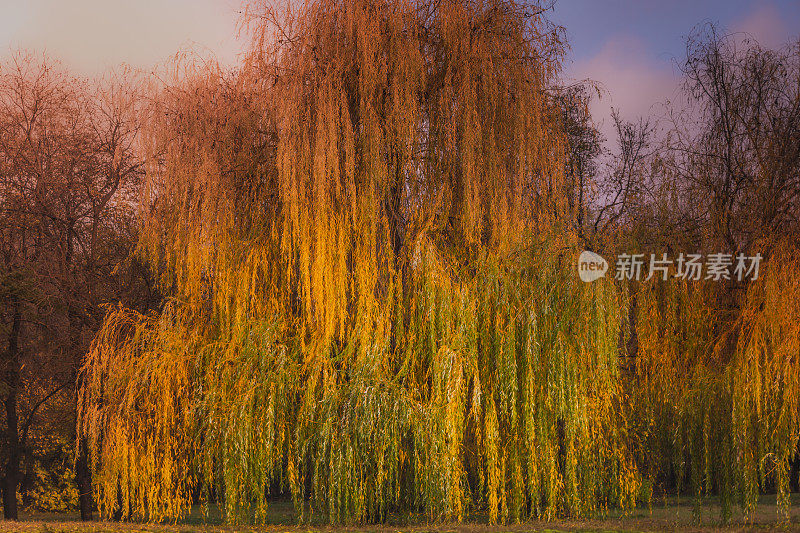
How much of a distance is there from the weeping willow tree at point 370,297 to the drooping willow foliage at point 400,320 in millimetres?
29

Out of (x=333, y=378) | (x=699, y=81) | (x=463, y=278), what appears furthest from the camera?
(x=699, y=81)

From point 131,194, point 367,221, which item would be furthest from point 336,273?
point 131,194

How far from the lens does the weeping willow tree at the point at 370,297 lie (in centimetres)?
718

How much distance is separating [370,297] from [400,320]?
1.35ft

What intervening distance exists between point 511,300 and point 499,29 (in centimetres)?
346

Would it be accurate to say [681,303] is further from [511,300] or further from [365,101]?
[365,101]

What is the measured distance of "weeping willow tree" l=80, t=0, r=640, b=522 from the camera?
7.18 m

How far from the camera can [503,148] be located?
839 centimetres

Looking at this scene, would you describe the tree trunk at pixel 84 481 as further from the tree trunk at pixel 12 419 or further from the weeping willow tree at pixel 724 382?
the weeping willow tree at pixel 724 382

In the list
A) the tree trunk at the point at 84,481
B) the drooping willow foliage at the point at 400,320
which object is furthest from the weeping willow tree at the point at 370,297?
the tree trunk at the point at 84,481

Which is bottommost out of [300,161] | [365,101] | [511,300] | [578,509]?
[578,509]

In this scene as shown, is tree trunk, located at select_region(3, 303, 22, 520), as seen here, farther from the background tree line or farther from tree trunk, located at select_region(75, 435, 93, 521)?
tree trunk, located at select_region(75, 435, 93, 521)

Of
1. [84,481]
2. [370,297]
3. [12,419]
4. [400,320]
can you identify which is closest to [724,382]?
[400,320]

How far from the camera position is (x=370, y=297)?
7.70 meters
